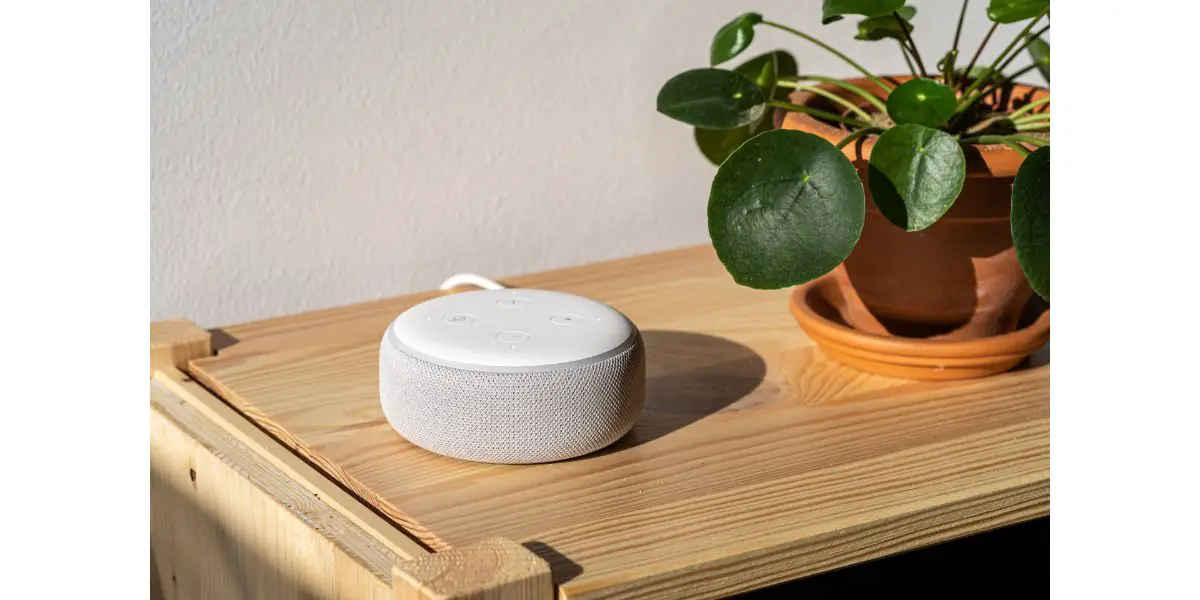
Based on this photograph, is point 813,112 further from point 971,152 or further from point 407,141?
point 407,141

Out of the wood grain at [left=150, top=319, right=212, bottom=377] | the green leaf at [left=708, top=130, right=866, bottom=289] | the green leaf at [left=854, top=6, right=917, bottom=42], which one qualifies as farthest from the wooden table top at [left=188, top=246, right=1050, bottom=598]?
the green leaf at [left=854, top=6, right=917, bottom=42]

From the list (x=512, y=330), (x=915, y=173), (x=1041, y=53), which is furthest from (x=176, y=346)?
(x=1041, y=53)

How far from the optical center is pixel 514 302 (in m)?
0.78

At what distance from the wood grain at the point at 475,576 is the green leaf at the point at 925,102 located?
364 millimetres

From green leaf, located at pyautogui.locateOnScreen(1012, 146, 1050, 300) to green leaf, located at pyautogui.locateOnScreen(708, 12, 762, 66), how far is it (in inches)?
9.3

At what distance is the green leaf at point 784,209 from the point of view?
2.30 ft

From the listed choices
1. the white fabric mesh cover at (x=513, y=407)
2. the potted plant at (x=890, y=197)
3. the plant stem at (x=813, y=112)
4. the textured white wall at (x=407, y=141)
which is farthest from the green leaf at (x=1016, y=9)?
the textured white wall at (x=407, y=141)

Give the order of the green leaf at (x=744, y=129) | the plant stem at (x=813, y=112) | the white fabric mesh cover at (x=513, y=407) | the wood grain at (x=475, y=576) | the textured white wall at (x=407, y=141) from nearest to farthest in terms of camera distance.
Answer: the wood grain at (x=475, y=576) < the white fabric mesh cover at (x=513, y=407) < the plant stem at (x=813, y=112) < the green leaf at (x=744, y=129) < the textured white wall at (x=407, y=141)

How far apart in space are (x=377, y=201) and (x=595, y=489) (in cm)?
60

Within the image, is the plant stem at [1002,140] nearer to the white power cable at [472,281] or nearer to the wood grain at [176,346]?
the white power cable at [472,281]

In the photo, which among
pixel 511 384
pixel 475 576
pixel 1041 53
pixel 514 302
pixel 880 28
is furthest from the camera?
pixel 1041 53

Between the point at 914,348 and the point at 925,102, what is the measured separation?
Answer: 17 cm

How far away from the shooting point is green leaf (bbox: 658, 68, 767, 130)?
2.75 ft

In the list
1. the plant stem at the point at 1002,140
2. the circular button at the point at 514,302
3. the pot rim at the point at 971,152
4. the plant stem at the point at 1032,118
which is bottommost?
the circular button at the point at 514,302
